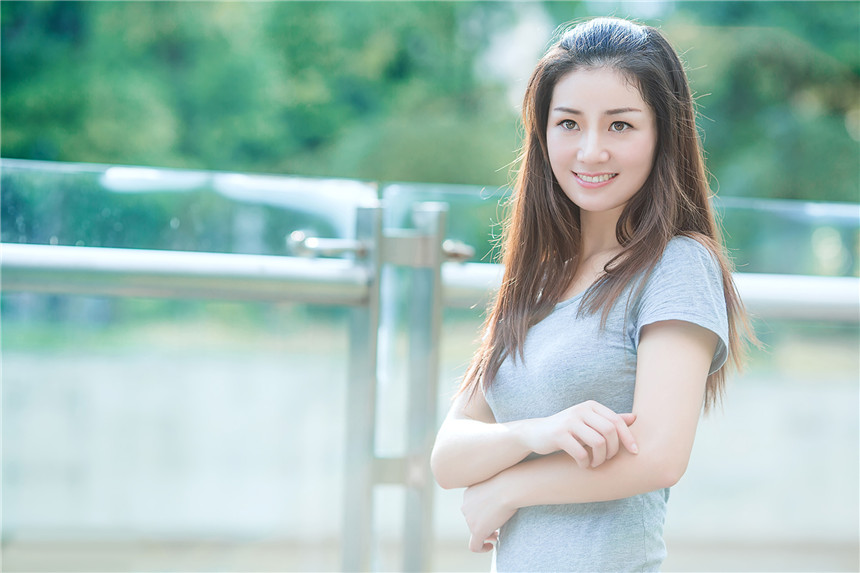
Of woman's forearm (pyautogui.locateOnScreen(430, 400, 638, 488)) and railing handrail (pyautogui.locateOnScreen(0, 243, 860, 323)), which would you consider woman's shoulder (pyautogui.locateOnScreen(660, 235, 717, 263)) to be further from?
railing handrail (pyautogui.locateOnScreen(0, 243, 860, 323))

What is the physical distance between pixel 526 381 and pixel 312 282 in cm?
87

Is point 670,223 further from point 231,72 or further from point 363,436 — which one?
point 231,72

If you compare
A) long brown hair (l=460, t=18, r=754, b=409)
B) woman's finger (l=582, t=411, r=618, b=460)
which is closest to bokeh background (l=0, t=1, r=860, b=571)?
long brown hair (l=460, t=18, r=754, b=409)

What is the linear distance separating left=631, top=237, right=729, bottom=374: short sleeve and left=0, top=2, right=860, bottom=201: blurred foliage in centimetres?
795

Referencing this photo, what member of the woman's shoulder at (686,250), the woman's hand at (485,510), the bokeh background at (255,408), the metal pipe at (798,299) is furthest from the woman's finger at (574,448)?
the metal pipe at (798,299)

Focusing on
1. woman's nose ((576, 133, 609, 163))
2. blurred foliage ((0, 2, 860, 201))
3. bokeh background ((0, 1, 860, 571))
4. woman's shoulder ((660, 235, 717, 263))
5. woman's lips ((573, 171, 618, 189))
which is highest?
blurred foliage ((0, 2, 860, 201))

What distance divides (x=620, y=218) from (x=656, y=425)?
0.29 metres

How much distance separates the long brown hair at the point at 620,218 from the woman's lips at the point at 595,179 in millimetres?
56

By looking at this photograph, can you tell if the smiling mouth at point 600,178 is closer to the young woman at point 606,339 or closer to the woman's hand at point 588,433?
the young woman at point 606,339

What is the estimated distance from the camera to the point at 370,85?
9719 millimetres

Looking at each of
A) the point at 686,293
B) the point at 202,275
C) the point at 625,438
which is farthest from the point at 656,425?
the point at 202,275

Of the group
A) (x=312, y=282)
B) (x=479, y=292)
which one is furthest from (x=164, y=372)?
(x=479, y=292)

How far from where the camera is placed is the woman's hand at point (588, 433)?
3.09 feet

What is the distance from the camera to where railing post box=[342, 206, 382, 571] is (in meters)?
1.88
